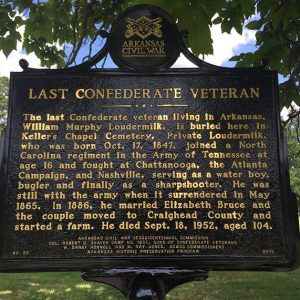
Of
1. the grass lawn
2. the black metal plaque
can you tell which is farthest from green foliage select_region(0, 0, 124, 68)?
the grass lawn

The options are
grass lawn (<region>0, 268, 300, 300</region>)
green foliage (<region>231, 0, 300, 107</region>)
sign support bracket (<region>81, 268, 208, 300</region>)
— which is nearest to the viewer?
sign support bracket (<region>81, 268, 208, 300</region>)

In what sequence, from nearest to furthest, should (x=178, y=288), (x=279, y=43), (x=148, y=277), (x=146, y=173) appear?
(x=148, y=277) → (x=146, y=173) → (x=279, y=43) → (x=178, y=288)

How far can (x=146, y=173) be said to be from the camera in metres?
3.80

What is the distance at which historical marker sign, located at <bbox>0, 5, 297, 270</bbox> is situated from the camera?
11.9ft

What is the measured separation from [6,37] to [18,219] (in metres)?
2.79

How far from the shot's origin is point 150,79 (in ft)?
13.5

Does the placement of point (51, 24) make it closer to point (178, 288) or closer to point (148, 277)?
point (148, 277)

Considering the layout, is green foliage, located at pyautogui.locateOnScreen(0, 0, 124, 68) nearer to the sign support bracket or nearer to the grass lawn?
the sign support bracket

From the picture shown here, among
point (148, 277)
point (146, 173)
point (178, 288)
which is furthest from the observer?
point (178, 288)

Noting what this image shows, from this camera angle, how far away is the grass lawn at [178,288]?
29.2 feet

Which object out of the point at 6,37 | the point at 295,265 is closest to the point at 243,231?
the point at 295,265

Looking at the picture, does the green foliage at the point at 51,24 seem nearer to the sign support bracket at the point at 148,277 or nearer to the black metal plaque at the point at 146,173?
the black metal plaque at the point at 146,173

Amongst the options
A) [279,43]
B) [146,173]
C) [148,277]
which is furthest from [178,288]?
[146,173]

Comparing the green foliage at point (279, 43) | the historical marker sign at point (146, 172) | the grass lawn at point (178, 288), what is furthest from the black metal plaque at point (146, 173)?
the grass lawn at point (178, 288)
